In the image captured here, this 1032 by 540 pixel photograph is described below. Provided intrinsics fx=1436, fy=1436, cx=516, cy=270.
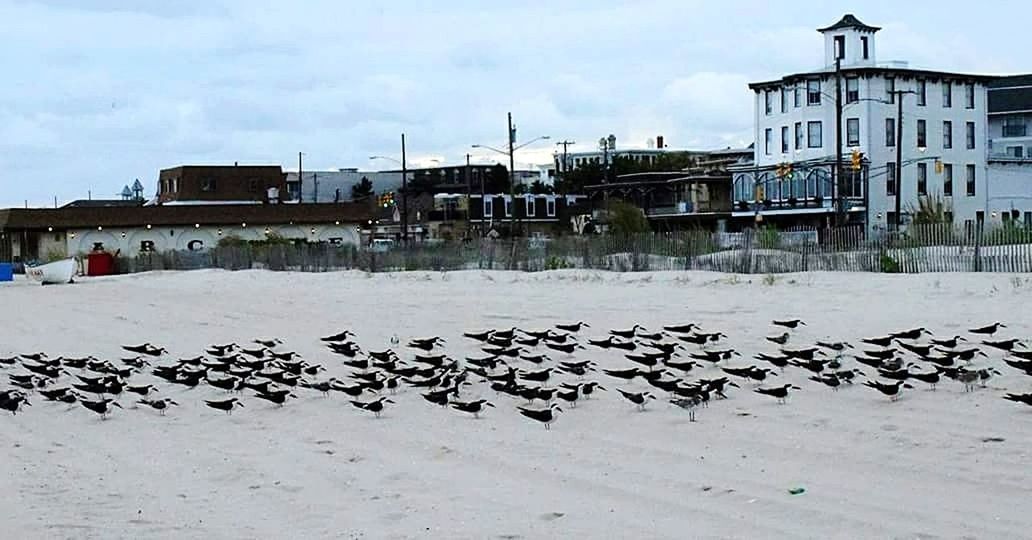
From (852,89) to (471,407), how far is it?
6281 centimetres

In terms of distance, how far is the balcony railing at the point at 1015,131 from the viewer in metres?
89.4

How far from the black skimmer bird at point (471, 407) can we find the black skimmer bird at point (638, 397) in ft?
4.58

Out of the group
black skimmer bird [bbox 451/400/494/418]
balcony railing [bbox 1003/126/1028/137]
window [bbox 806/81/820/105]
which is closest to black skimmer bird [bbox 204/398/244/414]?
black skimmer bird [bbox 451/400/494/418]

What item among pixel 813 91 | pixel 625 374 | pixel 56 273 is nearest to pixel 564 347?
pixel 625 374

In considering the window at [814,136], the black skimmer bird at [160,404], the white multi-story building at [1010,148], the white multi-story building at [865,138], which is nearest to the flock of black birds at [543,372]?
the black skimmer bird at [160,404]

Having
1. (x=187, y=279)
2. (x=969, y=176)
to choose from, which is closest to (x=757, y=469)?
(x=187, y=279)

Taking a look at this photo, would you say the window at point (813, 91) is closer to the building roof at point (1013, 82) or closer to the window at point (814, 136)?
the window at point (814, 136)

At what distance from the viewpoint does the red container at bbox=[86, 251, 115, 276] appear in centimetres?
5978

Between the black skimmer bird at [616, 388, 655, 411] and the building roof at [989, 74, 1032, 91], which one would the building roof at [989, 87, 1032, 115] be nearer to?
the building roof at [989, 74, 1032, 91]

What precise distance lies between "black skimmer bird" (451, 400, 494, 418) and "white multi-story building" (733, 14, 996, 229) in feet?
189

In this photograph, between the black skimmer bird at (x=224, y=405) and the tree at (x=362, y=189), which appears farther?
the tree at (x=362, y=189)

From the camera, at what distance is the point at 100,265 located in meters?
60.0

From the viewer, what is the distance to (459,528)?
9641mm

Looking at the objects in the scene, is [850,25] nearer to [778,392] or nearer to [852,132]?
[852,132]
